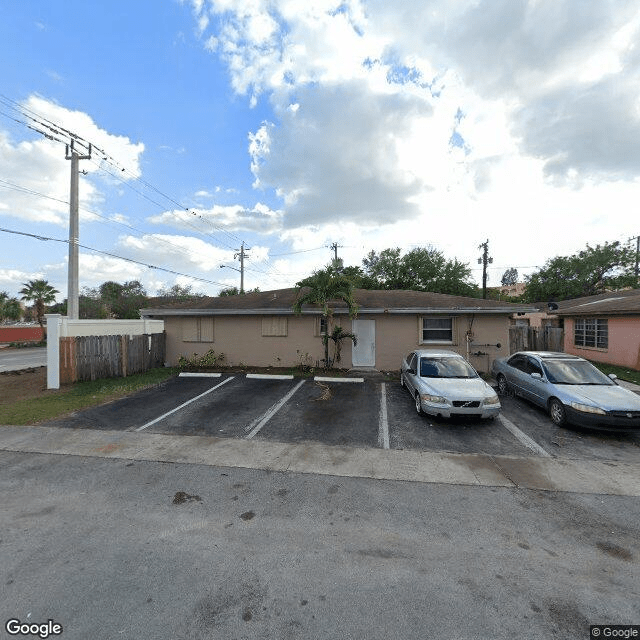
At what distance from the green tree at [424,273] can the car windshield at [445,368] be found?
26.8 meters

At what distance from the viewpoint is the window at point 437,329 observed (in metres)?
13.6

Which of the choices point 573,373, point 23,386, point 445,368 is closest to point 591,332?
point 573,373

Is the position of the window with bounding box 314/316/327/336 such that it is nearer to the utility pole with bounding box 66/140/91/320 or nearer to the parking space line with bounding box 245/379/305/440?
the parking space line with bounding box 245/379/305/440

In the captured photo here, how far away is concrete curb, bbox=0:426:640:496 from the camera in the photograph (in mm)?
5090

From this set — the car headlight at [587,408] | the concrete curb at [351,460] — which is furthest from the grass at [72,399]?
the car headlight at [587,408]

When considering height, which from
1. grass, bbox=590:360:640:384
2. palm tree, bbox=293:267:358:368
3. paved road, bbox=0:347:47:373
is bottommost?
paved road, bbox=0:347:47:373

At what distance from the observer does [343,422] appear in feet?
25.7

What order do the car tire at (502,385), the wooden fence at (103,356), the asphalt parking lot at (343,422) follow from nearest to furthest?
the asphalt parking lot at (343,422) → the car tire at (502,385) → the wooden fence at (103,356)

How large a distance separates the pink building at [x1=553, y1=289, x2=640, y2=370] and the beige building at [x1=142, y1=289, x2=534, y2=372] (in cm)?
616

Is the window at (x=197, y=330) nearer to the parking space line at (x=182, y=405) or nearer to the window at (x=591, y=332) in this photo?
the parking space line at (x=182, y=405)

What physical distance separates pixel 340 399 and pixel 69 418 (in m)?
7.13

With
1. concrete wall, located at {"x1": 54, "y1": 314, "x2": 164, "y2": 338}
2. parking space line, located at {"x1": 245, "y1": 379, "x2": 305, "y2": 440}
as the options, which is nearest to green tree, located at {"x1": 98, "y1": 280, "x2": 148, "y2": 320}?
concrete wall, located at {"x1": 54, "y1": 314, "x2": 164, "y2": 338}

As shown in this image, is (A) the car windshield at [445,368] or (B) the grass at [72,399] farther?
(A) the car windshield at [445,368]

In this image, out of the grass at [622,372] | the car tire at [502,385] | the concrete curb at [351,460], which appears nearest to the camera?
the concrete curb at [351,460]
